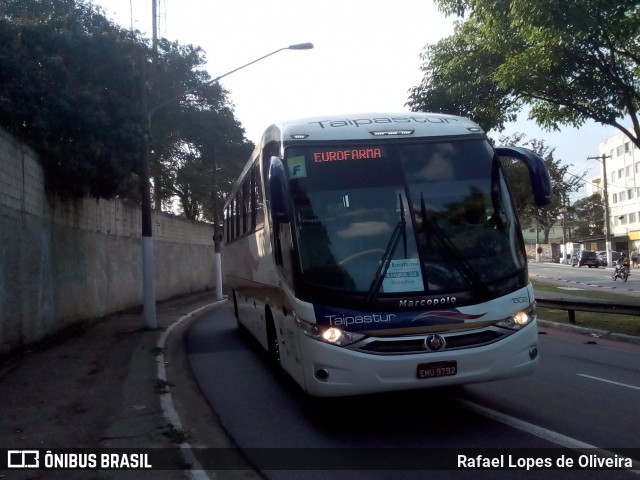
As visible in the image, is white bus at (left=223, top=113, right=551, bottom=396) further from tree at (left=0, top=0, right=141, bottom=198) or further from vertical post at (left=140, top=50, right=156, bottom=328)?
vertical post at (left=140, top=50, right=156, bottom=328)

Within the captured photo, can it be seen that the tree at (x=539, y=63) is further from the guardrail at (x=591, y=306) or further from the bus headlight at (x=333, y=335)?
the bus headlight at (x=333, y=335)

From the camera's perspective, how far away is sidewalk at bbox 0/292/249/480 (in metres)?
7.09

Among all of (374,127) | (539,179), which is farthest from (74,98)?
(539,179)

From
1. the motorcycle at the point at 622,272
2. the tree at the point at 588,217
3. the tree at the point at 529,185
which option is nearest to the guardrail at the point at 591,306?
the tree at the point at 529,185

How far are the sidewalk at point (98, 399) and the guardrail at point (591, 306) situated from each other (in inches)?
359

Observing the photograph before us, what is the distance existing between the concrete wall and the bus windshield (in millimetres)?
6679

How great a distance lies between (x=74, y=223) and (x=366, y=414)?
11806 mm

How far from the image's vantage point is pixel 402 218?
23.9 feet

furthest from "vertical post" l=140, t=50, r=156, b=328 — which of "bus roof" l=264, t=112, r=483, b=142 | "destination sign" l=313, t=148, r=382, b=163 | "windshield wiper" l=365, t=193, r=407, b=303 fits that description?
"windshield wiper" l=365, t=193, r=407, b=303

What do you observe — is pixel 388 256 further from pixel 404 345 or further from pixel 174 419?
pixel 174 419

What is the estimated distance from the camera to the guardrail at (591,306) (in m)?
14.9

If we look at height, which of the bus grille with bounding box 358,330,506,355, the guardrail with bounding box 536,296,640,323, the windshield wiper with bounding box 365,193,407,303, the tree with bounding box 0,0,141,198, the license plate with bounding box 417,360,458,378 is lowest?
the guardrail with bounding box 536,296,640,323

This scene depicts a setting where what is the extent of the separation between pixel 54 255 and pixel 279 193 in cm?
993

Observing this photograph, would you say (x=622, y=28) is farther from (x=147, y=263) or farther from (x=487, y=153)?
(x=147, y=263)
